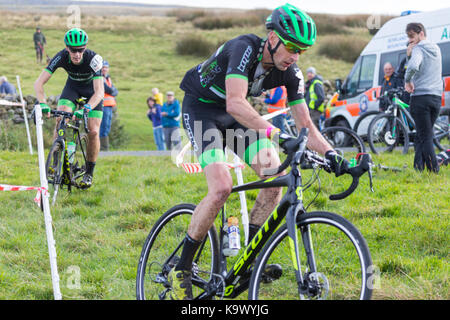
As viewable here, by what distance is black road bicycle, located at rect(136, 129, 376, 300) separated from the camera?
3.20m

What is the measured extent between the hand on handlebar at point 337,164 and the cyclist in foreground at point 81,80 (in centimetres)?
528

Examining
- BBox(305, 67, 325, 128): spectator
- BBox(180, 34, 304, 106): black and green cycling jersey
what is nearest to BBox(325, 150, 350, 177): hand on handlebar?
BBox(180, 34, 304, 106): black and green cycling jersey

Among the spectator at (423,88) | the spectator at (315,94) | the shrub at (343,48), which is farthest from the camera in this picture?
the shrub at (343,48)

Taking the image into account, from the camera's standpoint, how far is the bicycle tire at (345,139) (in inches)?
398

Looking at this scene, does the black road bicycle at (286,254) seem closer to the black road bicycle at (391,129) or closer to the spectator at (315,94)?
the black road bicycle at (391,129)

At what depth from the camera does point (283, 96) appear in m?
13.0

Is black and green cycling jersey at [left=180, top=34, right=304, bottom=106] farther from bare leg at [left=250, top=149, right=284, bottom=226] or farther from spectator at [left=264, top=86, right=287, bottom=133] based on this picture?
spectator at [left=264, top=86, right=287, bottom=133]

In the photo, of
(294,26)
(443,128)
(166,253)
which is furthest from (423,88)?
(166,253)

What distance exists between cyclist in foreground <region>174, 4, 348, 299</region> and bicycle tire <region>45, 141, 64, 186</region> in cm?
428

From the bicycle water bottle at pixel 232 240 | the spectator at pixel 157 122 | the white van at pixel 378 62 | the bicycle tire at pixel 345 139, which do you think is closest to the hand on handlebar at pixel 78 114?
the bicycle water bottle at pixel 232 240

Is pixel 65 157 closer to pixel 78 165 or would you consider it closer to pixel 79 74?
pixel 78 165

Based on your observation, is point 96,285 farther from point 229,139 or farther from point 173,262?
point 229,139

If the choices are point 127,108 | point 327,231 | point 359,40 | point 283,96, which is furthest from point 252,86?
point 359,40
